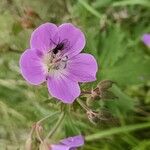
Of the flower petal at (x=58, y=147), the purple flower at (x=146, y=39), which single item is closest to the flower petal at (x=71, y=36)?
the flower petal at (x=58, y=147)

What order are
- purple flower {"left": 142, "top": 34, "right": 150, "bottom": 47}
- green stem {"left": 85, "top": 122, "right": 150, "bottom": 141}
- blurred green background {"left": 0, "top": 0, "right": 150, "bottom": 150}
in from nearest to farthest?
blurred green background {"left": 0, "top": 0, "right": 150, "bottom": 150} < green stem {"left": 85, "top": 122, "right": 150, "bottom": 141} < purple flower {"left": 142, "top": 34, "right": 150, "bottom": 47}

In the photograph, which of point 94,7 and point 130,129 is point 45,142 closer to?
point 130,129

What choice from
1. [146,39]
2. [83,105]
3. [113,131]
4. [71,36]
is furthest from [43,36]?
[146,39]

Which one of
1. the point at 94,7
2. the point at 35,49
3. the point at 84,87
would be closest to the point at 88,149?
the point at 94,7

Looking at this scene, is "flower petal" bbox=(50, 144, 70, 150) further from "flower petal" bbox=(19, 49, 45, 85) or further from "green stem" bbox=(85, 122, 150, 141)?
"green stem" bbox=(85, 122, 150, 141)

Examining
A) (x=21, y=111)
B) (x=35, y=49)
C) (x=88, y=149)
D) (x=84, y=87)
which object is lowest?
(x=88, y=149)

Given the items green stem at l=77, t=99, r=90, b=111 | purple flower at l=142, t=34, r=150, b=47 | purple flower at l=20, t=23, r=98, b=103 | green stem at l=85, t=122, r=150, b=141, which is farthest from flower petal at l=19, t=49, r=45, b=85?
purple flower at l=142, t=34, r=150, b=47
